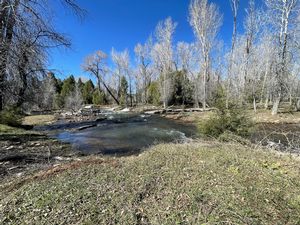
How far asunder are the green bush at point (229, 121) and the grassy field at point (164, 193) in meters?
3.08

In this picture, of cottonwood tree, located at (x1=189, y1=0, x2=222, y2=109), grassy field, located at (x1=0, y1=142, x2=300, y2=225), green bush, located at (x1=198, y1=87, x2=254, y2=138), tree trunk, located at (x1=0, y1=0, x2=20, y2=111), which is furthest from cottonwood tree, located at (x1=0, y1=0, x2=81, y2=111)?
cottonwood tree, located at (x1=189, y1=0, x2=222, y2=109)

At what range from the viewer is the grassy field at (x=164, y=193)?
2727mm

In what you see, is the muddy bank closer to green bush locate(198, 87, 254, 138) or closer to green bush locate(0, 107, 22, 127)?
green bush locate(0, 107, 22, 127)

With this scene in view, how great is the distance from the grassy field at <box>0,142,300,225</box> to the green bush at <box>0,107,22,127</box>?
387 inches

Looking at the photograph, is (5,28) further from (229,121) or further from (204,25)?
(204,25)

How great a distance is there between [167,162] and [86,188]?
73.8 inches

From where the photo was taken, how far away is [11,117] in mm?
12688

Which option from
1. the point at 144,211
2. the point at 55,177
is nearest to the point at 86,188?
the point at 55,177

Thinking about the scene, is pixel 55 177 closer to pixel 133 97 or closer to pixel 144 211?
pixel 144 211

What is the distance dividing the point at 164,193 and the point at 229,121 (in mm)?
5360

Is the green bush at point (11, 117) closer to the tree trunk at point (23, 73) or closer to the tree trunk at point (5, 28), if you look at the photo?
the tree trunk at point (23, 73)

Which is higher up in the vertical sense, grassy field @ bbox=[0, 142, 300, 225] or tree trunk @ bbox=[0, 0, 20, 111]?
tree trunk @ bbox=[0, 0, 20, 111]

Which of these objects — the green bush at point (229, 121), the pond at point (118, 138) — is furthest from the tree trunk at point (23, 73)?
the green bush at point (229, 121)

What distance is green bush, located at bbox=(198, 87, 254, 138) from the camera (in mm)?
7756
